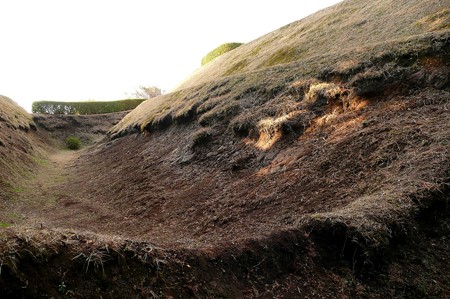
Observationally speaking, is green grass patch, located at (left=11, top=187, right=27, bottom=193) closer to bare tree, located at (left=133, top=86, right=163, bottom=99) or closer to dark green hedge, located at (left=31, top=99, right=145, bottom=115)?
dark green hedge, located at (left=31, top=99, right=145, bottom=115)

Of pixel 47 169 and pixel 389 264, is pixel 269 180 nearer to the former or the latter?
pixel 389 264

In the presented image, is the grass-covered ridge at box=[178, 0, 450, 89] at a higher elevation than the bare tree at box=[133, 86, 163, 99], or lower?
lower

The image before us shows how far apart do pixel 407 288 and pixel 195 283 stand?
2.98m

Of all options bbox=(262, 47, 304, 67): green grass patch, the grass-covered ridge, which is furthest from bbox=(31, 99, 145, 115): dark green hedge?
bbox=(262, 47, 304, 67): green grass patch

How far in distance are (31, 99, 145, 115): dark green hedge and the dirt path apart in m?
21.6

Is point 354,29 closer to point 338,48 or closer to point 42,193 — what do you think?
point 338,48

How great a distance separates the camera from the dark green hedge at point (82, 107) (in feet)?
137

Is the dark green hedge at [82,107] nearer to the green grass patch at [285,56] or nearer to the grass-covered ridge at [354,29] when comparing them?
the grass-covered ridge at [354,29]

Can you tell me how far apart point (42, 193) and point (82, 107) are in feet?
105

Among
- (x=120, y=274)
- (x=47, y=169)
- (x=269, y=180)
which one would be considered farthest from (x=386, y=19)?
(x=47, y=169)

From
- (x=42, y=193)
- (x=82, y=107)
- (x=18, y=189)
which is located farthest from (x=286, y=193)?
(x=82, y=107)

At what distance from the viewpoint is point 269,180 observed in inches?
364

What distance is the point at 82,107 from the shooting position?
43.1 metres

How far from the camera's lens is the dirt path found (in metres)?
10.2
